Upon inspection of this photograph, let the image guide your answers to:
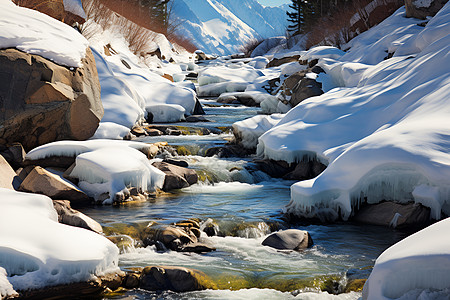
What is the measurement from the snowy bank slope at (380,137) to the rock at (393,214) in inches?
3.9

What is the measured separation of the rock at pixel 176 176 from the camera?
7.12 metres

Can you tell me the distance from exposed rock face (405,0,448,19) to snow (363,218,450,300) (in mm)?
11781

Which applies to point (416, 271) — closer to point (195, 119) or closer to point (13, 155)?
point (13, 155)

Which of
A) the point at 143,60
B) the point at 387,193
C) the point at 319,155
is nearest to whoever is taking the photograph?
the point at 387,193

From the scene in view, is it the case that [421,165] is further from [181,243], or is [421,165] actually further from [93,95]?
[93,95]

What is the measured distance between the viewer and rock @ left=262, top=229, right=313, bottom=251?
4777 mm

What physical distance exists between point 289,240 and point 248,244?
44 centimetres

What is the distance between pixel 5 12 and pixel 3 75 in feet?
3.43

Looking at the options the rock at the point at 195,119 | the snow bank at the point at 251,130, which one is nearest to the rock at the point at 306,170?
the snow bank at the point at 251,130

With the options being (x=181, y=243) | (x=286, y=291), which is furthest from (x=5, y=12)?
(x=286, y=291)

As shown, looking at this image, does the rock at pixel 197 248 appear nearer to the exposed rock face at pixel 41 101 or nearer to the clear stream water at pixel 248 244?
the clear stream water at pixel 248 244

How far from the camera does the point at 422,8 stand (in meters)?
13.2

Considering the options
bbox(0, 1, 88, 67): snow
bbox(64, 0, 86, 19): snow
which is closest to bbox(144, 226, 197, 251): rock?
bbox(0, 1, 88, 67): snow

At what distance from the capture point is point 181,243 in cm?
474
